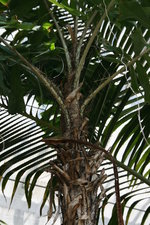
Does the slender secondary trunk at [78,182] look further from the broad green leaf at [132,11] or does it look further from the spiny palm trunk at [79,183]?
the broad green leaf at [132,11]

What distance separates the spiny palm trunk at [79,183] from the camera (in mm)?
981

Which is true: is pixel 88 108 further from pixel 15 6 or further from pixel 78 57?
pixel 15 6

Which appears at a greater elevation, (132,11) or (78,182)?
(132,11)

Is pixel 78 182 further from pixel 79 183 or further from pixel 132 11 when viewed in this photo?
pixel 132 11

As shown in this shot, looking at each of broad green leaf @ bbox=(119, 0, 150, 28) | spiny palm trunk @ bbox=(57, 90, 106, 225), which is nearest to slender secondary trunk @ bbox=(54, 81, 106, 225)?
spiny palm trunk @ bbox=(57, 90, 106, 225)

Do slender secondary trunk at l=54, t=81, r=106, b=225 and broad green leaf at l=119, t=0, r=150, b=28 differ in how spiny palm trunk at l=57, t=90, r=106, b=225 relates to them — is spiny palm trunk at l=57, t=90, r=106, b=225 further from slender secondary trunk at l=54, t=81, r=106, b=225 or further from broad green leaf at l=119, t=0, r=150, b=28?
broad green leaf at l=119, t=0, r=150, b=28

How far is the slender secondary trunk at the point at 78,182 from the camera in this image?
0.98 metres

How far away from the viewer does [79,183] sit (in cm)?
101

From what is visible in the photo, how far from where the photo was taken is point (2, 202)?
18.2ft

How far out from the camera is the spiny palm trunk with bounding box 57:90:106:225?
0.98 metres

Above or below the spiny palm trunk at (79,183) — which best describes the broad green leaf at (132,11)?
above

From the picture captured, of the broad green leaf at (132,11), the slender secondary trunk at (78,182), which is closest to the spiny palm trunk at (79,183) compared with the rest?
the slender secondary trunk at (78,182)

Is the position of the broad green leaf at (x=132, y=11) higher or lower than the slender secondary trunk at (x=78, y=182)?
higher

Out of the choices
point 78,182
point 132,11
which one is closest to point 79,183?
point 78,182
